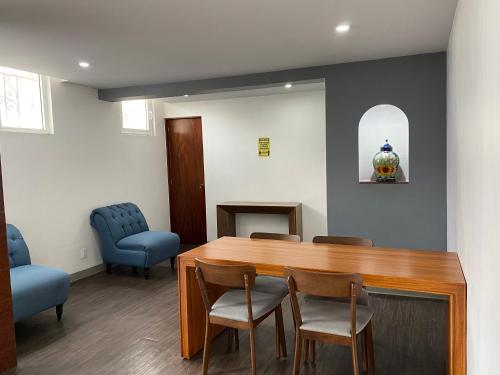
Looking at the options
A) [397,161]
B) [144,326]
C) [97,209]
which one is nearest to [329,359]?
[144,326]

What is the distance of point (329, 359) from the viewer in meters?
→ 2.85

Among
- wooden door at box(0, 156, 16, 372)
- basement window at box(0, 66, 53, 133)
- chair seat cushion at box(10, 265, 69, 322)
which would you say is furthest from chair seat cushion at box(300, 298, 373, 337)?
basement window at box(0, 66, 53, 133)

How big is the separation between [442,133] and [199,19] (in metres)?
2.53

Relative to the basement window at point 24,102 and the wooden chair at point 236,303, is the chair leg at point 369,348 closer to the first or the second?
the wooden chair at point 236,303

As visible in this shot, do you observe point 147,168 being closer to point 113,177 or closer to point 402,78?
point 113,177

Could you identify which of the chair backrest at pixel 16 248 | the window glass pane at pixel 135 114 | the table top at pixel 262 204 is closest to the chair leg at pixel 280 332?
the chair backrest at pixel 16 248

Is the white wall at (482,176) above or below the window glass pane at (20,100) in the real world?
below

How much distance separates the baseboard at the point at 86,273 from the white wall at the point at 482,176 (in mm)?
4422

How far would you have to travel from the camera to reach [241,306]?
261cm

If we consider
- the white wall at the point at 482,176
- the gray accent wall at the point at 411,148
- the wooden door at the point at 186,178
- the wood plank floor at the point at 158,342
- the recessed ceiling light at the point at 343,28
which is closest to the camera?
the white wall at the point at 482,176

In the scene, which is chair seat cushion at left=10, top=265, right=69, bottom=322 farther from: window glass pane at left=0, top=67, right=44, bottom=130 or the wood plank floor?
window glass pane at left=0, top=67, right=44, bottom=130

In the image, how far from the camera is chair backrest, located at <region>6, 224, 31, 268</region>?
3834 mm

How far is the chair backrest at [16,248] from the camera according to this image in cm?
383

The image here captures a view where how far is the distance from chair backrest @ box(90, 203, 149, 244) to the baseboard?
51cm
